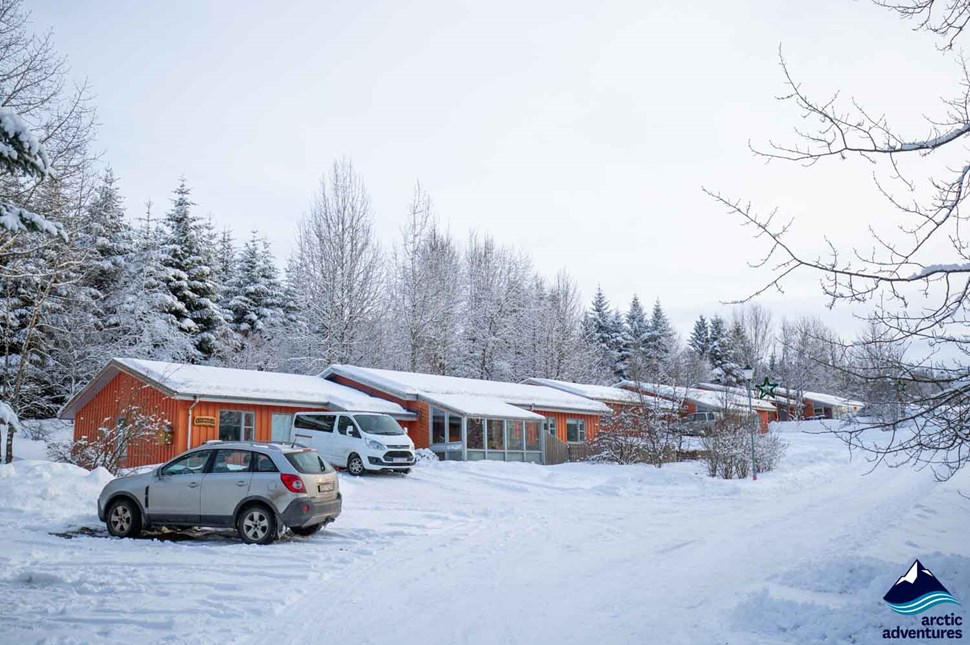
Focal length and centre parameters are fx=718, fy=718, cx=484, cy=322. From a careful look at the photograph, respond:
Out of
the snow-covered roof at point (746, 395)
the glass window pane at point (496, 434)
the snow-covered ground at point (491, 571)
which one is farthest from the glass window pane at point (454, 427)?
the snow-covered roof at point (746, 395)

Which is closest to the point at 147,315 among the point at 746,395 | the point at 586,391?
the point at 586,391

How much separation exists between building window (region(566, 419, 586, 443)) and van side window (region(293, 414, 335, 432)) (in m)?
16.7

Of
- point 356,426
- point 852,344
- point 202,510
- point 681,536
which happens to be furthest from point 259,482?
point 356,426

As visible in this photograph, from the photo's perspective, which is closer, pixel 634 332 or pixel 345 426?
pixel 345 426

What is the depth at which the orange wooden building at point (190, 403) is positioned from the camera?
23.6m

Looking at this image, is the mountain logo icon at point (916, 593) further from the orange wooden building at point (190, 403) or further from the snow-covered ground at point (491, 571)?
the orange wooden building at point (190, 403)

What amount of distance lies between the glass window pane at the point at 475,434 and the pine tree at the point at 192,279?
18.2 meters

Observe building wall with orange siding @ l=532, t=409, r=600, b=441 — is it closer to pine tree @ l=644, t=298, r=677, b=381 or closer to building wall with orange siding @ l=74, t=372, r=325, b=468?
building wall with orange siding @ l=74, t=372, r=325, b=468

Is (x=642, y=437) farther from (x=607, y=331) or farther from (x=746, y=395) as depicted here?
(x=607, y=331)

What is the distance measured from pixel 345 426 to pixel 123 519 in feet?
37.7

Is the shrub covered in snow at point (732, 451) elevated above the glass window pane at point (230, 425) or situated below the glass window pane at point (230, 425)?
below

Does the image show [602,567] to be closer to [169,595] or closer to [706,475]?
[169,595]

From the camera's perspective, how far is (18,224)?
24.3 feet

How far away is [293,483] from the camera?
38.6ft
